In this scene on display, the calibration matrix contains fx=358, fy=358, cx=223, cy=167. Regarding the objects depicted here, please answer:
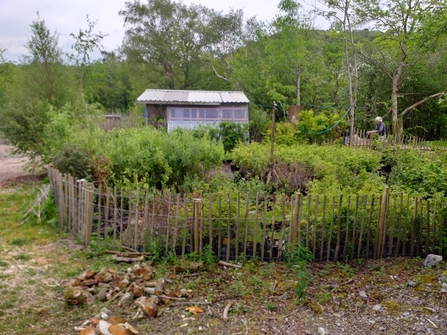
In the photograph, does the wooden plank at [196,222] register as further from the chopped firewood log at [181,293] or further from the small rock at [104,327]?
the small rock at [104,327]

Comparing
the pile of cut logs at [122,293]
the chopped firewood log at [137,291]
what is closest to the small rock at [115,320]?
the pile of cut logs at [122,293]

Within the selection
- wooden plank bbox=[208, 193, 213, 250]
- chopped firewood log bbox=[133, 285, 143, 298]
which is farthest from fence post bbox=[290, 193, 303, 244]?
chopped firewood log bbox=[133, 285, 143, 298]

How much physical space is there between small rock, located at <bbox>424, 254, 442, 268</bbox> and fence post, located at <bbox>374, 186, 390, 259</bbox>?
58 centimetres

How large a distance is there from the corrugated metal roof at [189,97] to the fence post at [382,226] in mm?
11712

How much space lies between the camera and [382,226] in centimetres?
522

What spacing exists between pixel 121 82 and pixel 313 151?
27.1 metres

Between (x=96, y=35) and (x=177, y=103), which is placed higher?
(x=96, y=35)

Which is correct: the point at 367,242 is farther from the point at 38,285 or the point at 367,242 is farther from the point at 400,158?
the point at 400,158

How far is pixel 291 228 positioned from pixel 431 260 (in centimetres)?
197

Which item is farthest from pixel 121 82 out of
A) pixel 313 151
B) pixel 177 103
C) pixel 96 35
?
pixel 313 151

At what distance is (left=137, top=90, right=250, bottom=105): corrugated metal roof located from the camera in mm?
16250

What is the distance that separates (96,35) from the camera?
1072 centimetres

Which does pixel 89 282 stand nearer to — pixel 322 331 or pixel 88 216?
pixel 88 216

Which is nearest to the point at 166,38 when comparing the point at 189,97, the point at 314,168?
the point at 189,97
